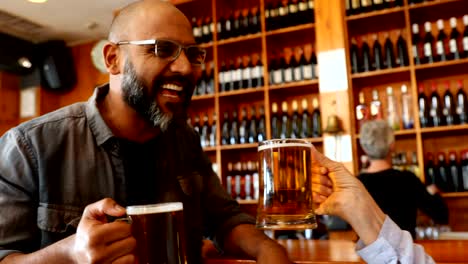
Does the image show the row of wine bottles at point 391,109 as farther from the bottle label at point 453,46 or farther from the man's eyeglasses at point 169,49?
the man's eyeglasses at point 169,49

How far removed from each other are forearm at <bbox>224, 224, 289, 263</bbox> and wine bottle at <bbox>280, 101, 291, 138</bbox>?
261cm

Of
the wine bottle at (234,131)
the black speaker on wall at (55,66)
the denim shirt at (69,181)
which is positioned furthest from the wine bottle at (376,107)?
the black speaker on wall at (55,66)

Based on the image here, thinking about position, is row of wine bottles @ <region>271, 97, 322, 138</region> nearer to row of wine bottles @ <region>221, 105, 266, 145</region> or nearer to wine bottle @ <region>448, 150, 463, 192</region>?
row of wine bottles @ <region>221, 105, 266, 145</region>

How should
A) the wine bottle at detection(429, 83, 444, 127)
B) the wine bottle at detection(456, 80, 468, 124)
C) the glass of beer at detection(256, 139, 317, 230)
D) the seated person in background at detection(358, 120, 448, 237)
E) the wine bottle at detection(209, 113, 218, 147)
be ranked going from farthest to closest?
the wine bottle at detection(209, 113, 218, 147) → the wine bottle at detection(429, 83, 444, 127) → the wine bottle at detection(456, 80, 468, 124) → the seated person in background at detection(358, 120, 448, 237) → the glass of beer at detection(256, 139, 317, 230)

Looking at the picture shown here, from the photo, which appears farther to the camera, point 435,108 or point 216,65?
point 216,65

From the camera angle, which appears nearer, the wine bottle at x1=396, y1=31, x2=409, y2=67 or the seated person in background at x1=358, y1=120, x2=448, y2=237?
the seated person in background at x1=358, y1=120, x2=448, y2=237

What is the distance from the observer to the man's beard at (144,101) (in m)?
1.13

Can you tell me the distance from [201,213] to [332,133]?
7.28ft

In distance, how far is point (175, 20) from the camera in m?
1.18

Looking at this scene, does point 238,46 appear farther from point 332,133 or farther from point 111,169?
point 111,169

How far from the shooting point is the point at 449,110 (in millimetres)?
3307

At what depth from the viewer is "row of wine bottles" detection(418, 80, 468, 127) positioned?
325cm

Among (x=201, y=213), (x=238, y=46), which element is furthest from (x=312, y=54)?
(x=201, y=213)

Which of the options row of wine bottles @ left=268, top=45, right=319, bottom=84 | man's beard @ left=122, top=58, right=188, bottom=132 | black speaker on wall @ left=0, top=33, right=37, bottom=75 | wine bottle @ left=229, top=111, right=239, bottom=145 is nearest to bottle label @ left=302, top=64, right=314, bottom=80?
row of wine bottles @ left=268, top=45, right=319, bottom=84
